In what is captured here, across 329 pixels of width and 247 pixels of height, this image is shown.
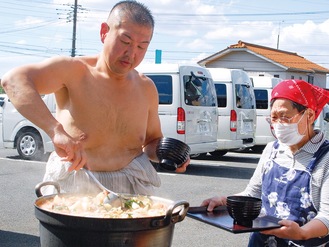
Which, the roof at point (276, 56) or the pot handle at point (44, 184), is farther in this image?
the roof at point (276, 56)

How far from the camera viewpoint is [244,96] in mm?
13242

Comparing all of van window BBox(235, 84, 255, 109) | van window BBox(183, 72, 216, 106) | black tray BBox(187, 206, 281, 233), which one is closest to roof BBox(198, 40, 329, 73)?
van window BBox(235, 84, 255, 109)

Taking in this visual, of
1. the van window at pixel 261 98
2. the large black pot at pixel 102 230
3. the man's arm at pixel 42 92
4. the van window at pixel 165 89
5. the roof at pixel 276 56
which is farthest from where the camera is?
the roof at pixel 276 56

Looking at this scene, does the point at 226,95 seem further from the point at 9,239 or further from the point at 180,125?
the point at 9,239

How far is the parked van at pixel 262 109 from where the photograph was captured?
14.8 metres

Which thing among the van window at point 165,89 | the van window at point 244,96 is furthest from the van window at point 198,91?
the van window at point 244,96

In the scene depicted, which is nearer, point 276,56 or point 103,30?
point 103,30

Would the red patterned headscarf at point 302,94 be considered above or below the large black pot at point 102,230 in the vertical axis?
above

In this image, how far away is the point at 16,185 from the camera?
8484 mm

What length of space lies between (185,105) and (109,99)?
7711 millimetres

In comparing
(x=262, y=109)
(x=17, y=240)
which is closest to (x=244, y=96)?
(x=262, y=109)

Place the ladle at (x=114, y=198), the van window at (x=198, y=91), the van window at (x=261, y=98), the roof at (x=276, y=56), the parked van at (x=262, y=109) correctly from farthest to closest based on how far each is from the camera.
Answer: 1. the roof at (x=276, y=56)
2. the van window at (x=261, y=98)
3. the parked van at (x=262, y=109)
4. the van window at (x=198, y=91)
5. the ladle at (x=114, y=198)

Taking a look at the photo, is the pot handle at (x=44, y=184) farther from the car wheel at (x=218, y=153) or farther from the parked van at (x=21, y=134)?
the car wheel at (x=218, y=153)

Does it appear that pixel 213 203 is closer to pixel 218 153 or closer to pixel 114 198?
pixel 114 198
